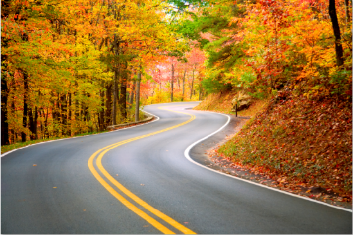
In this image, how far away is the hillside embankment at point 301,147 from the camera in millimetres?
6586

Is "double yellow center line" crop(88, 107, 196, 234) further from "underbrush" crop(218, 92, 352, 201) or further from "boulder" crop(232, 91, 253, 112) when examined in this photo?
"boulder" crop(232, 91, 253, 112)

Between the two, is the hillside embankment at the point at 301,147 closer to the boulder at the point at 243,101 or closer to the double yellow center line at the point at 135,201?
the double yellow center line at the point at 135,201

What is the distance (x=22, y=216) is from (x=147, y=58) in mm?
17271

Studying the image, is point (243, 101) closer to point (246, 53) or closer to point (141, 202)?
point (246, 53)

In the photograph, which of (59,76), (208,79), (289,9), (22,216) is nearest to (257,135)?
(289,9)

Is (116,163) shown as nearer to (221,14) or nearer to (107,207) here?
(107,207)

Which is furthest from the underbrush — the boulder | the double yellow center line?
the boulder

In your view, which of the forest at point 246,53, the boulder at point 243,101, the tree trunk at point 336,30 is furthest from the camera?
the boulder at point 243,101

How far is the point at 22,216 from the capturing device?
4.75m

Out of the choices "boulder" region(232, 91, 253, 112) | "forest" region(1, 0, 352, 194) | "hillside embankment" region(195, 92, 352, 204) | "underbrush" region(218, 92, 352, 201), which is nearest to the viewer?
"hillside embankment" region(195, 92, 352, 204)

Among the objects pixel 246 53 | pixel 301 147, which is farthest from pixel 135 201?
pixel 246 53

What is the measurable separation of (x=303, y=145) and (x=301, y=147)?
0.10 metres

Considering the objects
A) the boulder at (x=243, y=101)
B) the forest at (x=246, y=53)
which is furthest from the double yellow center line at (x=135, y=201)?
the boulder at (x=243, y=101)

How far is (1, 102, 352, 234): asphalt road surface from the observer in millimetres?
4359
